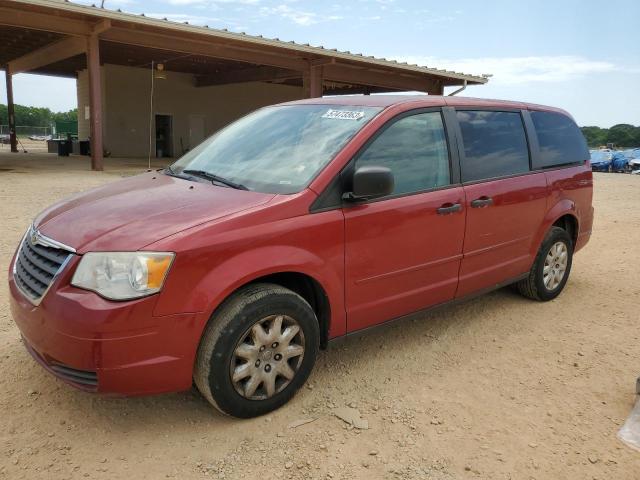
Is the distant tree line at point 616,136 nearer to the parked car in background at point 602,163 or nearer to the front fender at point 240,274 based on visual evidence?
the parked car in background at point 602,163

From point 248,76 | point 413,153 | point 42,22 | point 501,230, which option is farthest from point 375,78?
point 413,153

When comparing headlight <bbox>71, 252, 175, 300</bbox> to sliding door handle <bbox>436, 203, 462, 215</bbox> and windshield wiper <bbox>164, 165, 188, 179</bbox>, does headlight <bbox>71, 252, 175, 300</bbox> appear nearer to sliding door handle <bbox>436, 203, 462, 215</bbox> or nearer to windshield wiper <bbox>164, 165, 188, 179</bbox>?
windshield wiper <bbox>164, 165, 188, 179</bbox>

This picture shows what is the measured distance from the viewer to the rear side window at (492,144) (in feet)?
12.6

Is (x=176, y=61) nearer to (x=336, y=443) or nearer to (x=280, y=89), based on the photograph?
(x=280, y=89)

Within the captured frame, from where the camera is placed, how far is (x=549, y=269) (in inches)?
189

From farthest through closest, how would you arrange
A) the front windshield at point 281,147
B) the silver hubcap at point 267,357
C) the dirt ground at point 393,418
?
the front windshield at point 281,147
the silver hubcap at point 267,357
the dirt ground at point 393,418

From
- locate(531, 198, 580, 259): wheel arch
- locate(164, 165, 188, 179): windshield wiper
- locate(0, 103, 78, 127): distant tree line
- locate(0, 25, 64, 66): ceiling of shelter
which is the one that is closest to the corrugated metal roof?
→ locate(0, 25, 64, 66): ceiling of shelter

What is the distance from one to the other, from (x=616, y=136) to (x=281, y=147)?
273ft

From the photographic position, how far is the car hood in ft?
8.27

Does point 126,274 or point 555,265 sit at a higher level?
point 126,274

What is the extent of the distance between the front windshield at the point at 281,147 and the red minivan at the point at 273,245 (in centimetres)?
1

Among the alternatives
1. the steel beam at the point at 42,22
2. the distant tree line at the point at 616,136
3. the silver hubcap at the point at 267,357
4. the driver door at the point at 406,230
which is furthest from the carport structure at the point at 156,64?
the distant tree line at the point at 616,136

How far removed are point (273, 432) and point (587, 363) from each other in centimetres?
227

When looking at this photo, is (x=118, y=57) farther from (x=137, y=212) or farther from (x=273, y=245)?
(x=273, y=245)
